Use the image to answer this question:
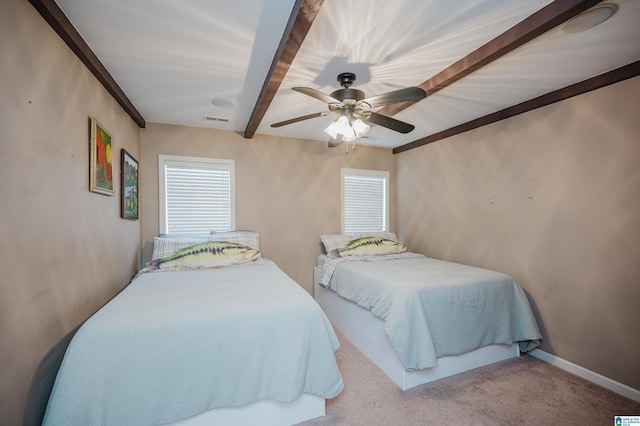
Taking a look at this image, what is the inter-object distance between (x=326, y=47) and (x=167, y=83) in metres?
1.40

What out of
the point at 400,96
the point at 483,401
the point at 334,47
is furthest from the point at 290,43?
the point at 483,401

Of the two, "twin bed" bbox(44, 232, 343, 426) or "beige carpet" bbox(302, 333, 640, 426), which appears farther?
"beige carpet" bbox(302, 333, 640, 426)

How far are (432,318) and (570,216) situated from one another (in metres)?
1.49

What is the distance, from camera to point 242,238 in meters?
3.30

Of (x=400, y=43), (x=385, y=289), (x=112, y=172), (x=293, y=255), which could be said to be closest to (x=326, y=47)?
(x=400, y=43)

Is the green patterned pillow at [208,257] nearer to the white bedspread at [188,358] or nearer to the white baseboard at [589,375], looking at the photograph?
the white bedspread at [188,358]

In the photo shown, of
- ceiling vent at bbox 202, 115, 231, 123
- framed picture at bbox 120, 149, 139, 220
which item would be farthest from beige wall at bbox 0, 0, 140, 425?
ceiling vent at bbox 202, 115, 231, 123

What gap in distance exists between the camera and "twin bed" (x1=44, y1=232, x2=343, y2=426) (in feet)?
4.12

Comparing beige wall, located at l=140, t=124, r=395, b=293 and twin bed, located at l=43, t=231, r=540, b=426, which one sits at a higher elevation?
beige wall, located at l=140, t=124, r=395, b=293

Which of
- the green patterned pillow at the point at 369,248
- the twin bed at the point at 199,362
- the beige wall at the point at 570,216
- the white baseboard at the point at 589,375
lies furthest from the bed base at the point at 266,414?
the beige wall at the point at 570,216

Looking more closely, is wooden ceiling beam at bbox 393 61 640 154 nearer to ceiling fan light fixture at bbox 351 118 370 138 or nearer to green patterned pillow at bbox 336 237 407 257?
green patterned pillow at bbox 336 237 407 257

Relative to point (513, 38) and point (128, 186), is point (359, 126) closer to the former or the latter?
point (513, 38)

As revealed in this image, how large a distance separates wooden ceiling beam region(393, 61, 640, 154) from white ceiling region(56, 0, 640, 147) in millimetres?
63

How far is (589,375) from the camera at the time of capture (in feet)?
7.09
